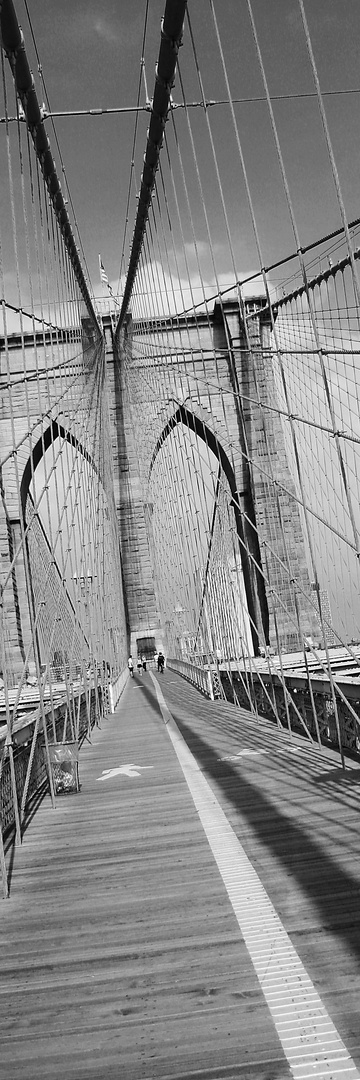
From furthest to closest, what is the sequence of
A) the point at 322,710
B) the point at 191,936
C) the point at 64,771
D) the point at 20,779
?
the point at 322,710
the point at 64,771
the point at 20,779
the point at 191,936

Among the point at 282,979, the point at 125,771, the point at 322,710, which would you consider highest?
the point at 322,710

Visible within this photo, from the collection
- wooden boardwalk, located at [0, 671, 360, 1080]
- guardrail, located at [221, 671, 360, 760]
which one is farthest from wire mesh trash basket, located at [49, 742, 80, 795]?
guardrail, located at [221, 671, 360, 760]

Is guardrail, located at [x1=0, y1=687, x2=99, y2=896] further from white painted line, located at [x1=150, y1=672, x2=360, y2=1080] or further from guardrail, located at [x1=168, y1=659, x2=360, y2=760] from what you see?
guardrail, located at [x1=168, y1=659, x2=360, y2=760]

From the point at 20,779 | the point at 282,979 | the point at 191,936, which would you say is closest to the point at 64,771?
the point at 20,779

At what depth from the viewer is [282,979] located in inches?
92.0

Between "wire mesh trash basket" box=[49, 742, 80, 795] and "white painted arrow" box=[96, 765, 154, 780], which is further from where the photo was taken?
"white painted arrow" box=[96, 765, 154, 780]

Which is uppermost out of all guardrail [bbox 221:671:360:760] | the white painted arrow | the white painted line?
guardrail [bbox 221:671:360:760]

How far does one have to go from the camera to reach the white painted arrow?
6.75m

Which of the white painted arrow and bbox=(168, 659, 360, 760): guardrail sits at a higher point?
bbox=(168, 659, 360, 760): guardrail

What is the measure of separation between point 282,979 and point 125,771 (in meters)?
4.74

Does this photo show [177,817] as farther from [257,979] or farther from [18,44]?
[18,44]

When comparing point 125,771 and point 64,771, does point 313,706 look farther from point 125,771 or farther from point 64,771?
point 125,771

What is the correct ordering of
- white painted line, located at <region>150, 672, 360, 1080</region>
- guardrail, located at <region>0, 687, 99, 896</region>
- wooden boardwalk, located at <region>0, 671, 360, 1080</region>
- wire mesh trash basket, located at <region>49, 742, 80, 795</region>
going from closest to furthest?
white painted line, located at <region>150, 672, 360, 1080</region>
wooden boardwalk, located at <region>0, 671, 360, 1080</region>
guardrail, located at <region>0, 687, 99, 896</region>
wire mesh trash basket, located at <region>49, 742, 80, 795</region>

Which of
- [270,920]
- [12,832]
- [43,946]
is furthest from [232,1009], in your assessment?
[12,832]
